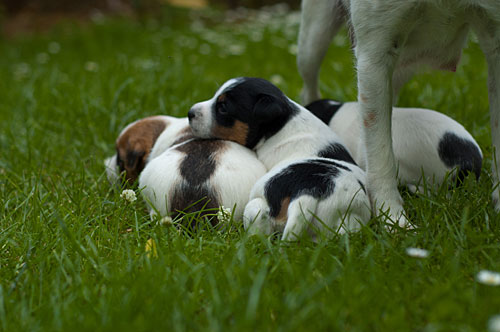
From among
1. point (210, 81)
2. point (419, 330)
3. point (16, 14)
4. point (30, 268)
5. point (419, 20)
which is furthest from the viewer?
point (16, 14)

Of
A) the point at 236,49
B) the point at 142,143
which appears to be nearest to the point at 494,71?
the point at 142,143

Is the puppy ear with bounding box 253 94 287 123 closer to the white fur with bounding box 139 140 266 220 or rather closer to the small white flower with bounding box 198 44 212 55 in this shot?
the white fur with bounding box 139 140 266 220

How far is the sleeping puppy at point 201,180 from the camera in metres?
2.69

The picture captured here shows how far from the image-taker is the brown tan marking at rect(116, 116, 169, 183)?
3404 mm

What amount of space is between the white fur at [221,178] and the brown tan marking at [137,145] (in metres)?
0.47

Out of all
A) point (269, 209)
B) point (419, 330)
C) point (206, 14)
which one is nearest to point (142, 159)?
point (269, 209)

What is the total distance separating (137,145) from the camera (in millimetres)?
3414

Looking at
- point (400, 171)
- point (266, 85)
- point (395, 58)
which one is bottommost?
point (400, 171)

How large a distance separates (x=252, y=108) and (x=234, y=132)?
0.56 ft

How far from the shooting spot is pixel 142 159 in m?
3.41

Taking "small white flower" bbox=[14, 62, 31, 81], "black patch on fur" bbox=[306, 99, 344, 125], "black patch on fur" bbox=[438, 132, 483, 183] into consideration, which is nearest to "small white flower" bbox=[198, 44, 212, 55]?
"small white flower" bbox=[14, 62, 31, 81]

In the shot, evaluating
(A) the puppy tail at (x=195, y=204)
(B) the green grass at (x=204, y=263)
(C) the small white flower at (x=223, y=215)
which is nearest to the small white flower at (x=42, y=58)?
(B) the green grass at (x=204, y=263)

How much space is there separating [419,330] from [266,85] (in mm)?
1801

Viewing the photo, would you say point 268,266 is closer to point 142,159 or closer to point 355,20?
point 355,20
